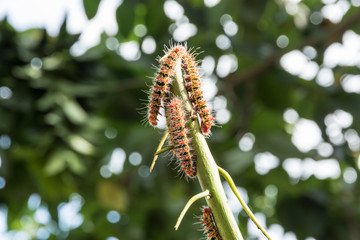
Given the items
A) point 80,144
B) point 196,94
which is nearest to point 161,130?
point 80,144

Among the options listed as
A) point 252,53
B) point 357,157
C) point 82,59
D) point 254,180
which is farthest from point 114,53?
point 357,157

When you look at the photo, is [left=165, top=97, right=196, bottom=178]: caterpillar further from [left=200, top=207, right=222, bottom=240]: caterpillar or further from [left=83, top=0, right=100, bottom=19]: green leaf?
[left=83, top=0, right=100, bottom=19]: green leaf

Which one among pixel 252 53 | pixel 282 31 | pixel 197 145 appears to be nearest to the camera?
pixel 197 145

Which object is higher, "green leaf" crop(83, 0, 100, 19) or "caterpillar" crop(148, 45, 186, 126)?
"green leaf" crop(83, 0, 100, 19)

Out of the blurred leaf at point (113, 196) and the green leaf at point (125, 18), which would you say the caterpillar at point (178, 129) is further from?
the blurred leaf at point (113, 196)

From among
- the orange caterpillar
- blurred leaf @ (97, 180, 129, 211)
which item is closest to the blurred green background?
blurred leaf @ (97, 180, 129, 211)

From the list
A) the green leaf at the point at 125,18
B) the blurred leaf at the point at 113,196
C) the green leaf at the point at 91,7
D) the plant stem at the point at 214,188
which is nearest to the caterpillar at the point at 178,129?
the plant stem at the point at 214,188

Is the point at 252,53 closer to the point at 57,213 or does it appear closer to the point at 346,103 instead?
the point at 346,103
